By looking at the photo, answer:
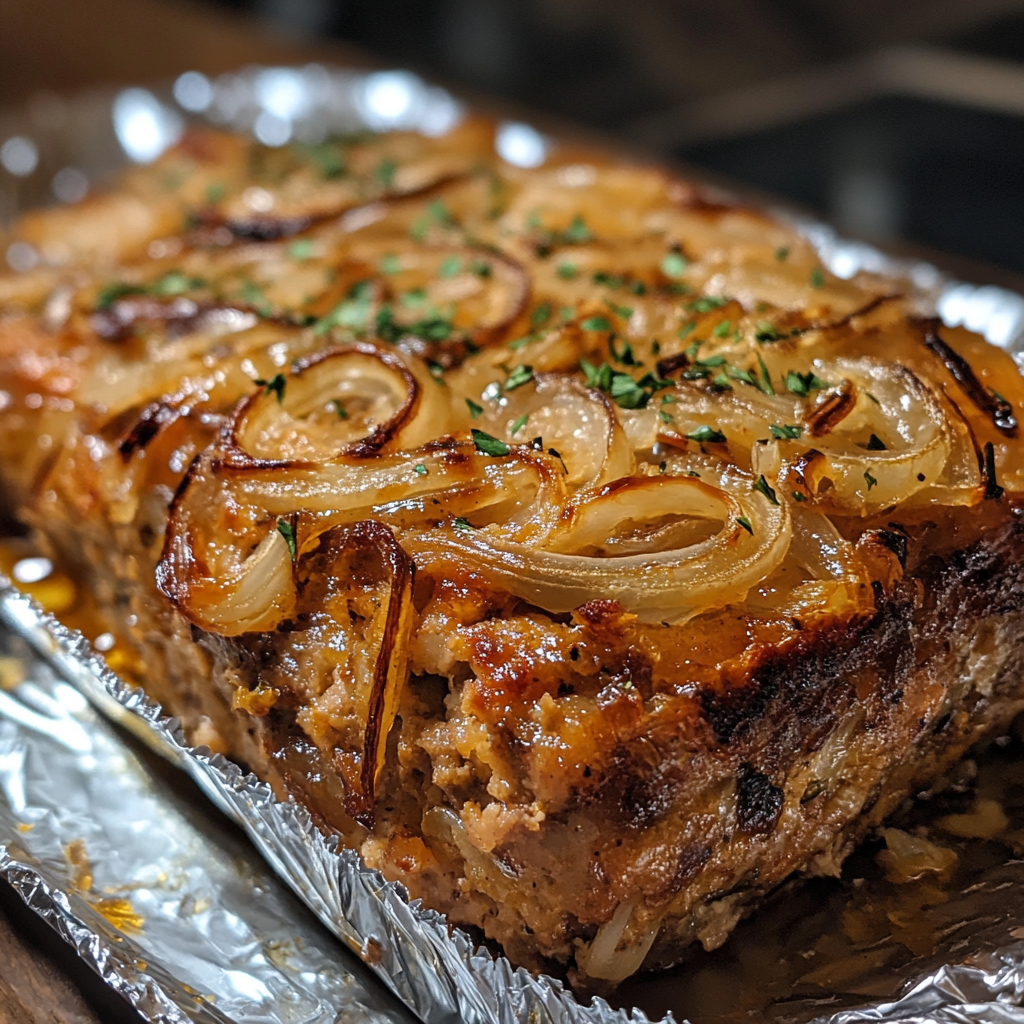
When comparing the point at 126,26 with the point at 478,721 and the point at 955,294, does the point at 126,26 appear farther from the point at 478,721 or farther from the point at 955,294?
the point at 478,721

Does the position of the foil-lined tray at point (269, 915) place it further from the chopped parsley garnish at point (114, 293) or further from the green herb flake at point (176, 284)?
the green herb flake at point (176, 284)

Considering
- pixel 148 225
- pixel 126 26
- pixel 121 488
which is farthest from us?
pixel 126 26

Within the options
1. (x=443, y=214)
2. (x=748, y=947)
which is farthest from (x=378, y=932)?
(x=443, y=214)

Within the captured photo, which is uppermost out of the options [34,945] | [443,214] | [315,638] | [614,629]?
[443,214]

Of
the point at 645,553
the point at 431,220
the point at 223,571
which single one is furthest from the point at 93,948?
the point at 431,220

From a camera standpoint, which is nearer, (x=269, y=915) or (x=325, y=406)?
(x=269, y=915)

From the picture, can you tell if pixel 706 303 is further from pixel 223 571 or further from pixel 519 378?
pixel 223 571

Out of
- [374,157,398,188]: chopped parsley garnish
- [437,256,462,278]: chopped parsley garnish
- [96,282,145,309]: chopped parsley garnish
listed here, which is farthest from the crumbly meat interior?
[374,157,398,188]: chopped parsley garnish
